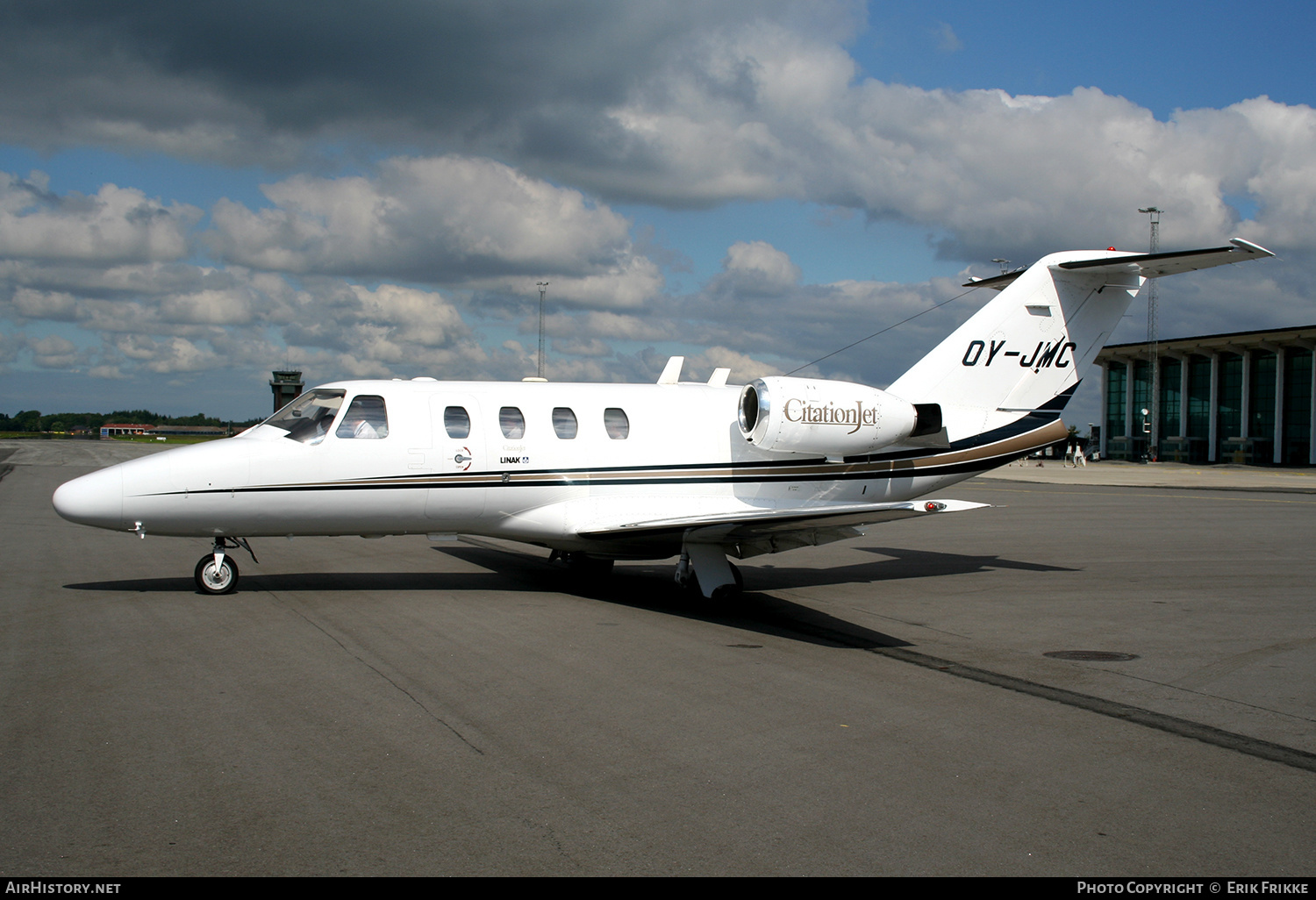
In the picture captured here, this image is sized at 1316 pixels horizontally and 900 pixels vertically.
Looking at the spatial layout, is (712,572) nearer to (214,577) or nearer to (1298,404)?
(214,577)

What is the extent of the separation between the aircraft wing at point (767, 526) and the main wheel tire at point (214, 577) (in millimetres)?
4381

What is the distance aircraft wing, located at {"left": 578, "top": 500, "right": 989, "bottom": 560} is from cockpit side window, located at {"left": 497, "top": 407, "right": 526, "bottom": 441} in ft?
5.02

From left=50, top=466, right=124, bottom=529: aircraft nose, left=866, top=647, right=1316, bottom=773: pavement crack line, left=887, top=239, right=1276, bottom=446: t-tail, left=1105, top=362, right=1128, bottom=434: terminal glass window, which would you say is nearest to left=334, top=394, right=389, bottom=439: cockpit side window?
left=50, top=466, right=124, bottom=529: aircraft nose

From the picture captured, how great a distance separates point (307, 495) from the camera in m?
11.2

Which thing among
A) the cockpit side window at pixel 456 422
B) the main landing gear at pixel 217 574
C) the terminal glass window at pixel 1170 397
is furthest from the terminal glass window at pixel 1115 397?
the main landing gear at pixel 217 574

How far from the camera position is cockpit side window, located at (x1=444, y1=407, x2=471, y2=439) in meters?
11.8

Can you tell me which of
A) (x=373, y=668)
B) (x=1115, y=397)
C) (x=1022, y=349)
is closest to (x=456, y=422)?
(x=373, y=668)

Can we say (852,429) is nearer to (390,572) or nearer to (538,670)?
(538,670)

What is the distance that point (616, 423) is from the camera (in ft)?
41.3

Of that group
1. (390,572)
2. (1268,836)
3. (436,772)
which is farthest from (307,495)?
(1268,836)

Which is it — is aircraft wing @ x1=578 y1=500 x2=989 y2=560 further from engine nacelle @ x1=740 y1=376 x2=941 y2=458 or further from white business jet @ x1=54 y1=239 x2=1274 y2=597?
engine nacelle @ x1=740 y1=376 x2=941 y2=458

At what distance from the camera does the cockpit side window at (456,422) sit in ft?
38.9

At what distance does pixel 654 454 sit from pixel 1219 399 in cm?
8697

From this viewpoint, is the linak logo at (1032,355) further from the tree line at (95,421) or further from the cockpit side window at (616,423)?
the tree line at (95,421)
